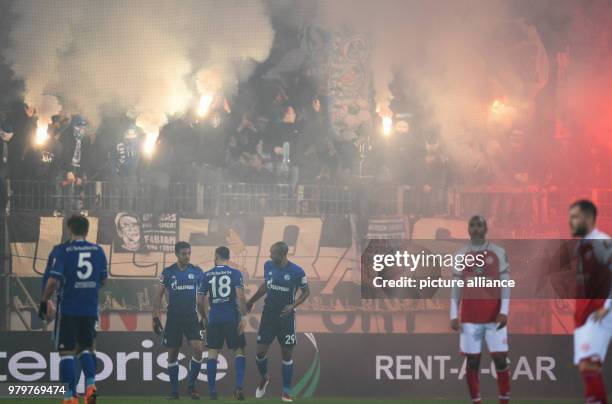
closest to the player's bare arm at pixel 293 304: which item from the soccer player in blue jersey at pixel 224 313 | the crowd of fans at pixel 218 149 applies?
the soccer player in blue jersey at pixel 224 313

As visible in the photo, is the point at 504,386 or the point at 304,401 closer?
the point at 504,386

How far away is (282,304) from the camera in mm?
12391

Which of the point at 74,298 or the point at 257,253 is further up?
the point at 257,253

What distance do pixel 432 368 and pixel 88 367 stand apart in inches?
224

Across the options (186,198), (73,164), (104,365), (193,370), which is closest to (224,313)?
(193,370)

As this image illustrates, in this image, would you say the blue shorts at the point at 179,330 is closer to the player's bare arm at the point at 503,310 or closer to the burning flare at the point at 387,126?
the player's bare arm at the point at 503,310

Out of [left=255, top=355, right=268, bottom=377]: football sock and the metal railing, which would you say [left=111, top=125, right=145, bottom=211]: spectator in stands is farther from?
[left=255, top=355, right=268, bottom=377]: football sock

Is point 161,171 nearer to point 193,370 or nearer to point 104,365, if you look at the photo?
point 104,365

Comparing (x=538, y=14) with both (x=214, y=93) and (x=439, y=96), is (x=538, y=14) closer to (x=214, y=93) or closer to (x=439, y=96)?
(x=439, y=96)

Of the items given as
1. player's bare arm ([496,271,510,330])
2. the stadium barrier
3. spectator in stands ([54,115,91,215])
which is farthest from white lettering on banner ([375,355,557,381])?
spectator in stands ([54,115,91,215])

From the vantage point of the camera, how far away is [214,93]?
18062 millimetres

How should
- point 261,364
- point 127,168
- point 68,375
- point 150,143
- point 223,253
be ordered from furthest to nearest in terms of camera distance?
1. point 150,143
2. point 127,168
3. point 261,364
4. point 223,253
5. point 68,375

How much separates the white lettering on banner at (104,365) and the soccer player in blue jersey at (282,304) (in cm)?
129

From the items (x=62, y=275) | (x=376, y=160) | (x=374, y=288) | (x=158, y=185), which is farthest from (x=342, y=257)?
(x=62, y=275)
